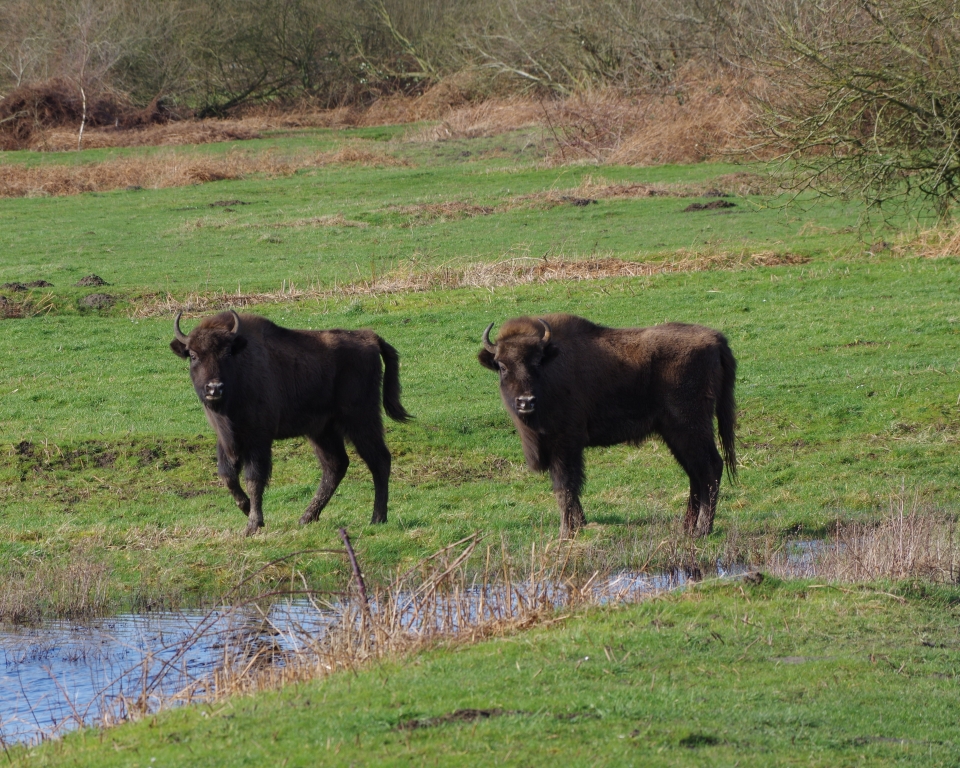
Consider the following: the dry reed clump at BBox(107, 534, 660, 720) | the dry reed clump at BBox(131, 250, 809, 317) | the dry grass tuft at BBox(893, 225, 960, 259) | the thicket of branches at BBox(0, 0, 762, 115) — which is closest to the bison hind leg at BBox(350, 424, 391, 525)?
the dry reed clump at BBox(107, 534, 660, 720)

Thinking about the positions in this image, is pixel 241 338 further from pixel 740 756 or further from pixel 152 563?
pixel 740 756

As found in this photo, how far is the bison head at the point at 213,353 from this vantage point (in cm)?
1220

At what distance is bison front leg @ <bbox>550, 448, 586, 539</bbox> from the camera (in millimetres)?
12008

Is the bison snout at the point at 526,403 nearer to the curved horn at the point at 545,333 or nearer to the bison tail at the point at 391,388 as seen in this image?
the curved horn at the point at 545,333

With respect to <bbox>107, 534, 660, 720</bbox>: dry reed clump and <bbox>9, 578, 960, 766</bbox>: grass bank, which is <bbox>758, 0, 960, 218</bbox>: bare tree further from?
<bbox>9, 578, 960, 766</bbox>: grass bank

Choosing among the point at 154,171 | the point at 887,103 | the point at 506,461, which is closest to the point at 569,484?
the point at 506,461

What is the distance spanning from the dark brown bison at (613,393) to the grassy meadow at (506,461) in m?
0.62

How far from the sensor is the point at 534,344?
1220cm

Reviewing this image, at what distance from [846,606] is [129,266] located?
22.2m

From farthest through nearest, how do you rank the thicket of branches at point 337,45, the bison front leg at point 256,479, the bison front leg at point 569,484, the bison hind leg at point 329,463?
1. the thicket of branches at point 337,45
2. the bison hind leg at point 329,463
3. the bison front leg at point 256,479
4. the bison front leg at point 569,484

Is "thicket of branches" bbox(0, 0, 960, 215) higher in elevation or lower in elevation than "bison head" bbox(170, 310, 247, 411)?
higher

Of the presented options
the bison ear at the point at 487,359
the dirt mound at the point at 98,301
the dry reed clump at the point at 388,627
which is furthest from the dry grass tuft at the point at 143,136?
the dry reed clump at the point at 388,627

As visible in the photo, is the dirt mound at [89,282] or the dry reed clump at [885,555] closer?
the dry reed clump at [885,555]

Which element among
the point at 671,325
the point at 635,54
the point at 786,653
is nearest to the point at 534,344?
the point at 671,325
